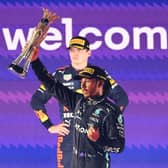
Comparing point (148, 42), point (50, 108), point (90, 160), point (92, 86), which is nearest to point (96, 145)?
point (90, 160)

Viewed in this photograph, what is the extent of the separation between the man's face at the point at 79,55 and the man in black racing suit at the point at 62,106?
0.05 ft

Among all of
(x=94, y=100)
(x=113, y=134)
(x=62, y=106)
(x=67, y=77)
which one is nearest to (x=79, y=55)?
(x=67, y=77)

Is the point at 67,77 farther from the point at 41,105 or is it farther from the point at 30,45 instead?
the point at 30,45

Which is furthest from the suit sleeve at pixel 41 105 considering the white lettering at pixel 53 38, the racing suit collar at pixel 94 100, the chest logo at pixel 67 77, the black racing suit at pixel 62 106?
the racing suit collar at pixel 94 100

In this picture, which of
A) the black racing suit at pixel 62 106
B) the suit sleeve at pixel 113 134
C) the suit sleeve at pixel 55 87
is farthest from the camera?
the black racing suit at pixel 62 106

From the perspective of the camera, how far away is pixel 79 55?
3.73 metres

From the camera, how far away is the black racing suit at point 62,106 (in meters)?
3.72

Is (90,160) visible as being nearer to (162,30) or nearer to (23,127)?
(23,127)

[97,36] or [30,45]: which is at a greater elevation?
[97,36]

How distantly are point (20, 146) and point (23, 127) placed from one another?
0.40 feet

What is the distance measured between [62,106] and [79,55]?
336 millimetres

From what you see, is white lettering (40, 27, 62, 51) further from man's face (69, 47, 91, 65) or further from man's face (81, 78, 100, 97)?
man's face (81, 78, 100, 97)

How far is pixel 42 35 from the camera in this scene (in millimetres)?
3400

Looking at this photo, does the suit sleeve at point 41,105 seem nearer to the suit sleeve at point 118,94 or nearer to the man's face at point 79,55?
the man's face at point 79,55
